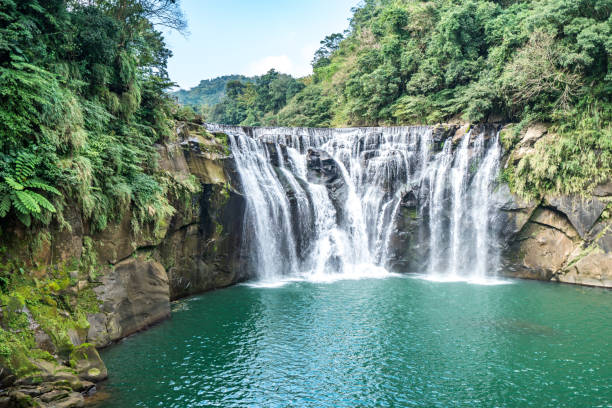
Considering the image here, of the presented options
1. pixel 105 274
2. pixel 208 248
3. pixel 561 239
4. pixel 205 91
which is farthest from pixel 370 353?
pixel 205 91

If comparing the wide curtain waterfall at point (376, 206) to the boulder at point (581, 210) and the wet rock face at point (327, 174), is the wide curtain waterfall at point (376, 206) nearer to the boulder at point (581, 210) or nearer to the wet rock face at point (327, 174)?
the wet rock face at point (327, 174)

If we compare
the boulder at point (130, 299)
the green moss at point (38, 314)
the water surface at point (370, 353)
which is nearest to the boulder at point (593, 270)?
the water surface at point (370, 353)

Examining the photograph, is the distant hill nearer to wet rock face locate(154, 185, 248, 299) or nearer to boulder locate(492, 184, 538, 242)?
wet rock face locate(154, 185, 248, 299)

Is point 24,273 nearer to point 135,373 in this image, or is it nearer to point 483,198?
point 135,373

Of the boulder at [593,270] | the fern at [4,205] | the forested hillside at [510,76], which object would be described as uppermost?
the forested hillside at [510,76]

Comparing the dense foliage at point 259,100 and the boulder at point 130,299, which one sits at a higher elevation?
the dense foliage at point 259,100

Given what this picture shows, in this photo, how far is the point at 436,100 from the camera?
2730 centimetres

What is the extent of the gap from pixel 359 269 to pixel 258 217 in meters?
6.37

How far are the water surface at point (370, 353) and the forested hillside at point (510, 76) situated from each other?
676 cm

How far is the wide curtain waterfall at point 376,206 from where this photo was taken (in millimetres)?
18969

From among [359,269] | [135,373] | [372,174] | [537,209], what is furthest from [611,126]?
[135,373]

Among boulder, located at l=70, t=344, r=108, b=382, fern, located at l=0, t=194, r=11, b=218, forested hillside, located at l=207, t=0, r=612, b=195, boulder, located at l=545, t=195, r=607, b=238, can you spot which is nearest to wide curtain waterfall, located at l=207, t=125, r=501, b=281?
forested hillside, located at l=207, t=0, r=612, b=195

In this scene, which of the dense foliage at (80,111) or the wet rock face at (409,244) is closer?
the dense foliage at (80,111)

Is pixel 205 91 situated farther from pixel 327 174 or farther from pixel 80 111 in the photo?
pixel 80 111
